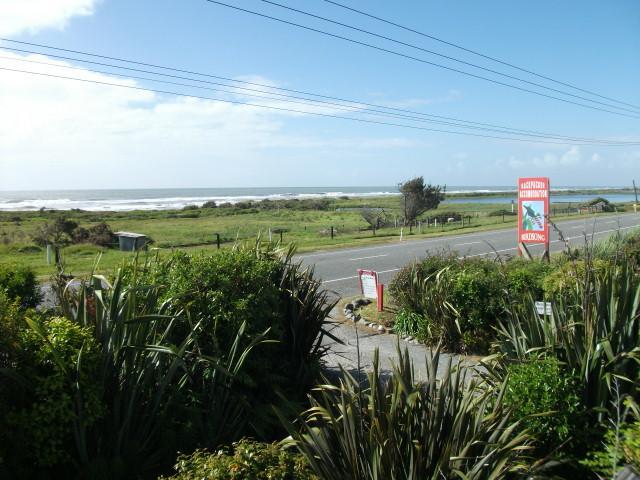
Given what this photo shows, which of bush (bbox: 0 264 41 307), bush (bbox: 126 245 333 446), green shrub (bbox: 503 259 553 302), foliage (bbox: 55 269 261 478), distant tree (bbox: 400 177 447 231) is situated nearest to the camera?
foliage (bbox: 55 269 261 478)

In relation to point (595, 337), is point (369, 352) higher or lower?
lower

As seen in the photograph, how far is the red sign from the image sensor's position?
12.7 m

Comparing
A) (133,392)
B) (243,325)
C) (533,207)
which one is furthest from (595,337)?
(533,207)

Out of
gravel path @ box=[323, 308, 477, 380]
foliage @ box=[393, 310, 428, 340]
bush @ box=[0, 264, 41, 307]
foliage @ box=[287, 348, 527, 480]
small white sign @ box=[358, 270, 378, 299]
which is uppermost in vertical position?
bush @ box=[0, 264, 41, 307]

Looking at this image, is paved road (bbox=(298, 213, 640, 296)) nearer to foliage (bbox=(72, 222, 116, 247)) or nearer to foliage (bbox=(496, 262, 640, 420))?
foliage (bbox=(496, 262, 640, 420))

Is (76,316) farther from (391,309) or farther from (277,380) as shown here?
(391,309)

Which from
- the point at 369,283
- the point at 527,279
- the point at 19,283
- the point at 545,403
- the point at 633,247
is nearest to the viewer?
the point at 545,403

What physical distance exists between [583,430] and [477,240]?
23.9 m

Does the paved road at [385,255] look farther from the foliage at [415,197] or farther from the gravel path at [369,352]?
the foliage at [415,197]

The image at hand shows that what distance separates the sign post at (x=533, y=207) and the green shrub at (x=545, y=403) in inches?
373

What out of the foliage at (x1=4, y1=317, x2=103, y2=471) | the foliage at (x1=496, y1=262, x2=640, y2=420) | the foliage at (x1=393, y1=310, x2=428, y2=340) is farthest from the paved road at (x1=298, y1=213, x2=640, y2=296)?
the foliage at (x1=4, y1=317, x2=103, y2=471)

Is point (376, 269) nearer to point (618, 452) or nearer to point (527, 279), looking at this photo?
point (527, 279)

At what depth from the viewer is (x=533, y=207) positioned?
1289 centimetres

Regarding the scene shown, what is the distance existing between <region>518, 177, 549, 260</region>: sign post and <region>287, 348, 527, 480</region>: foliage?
10127mm
